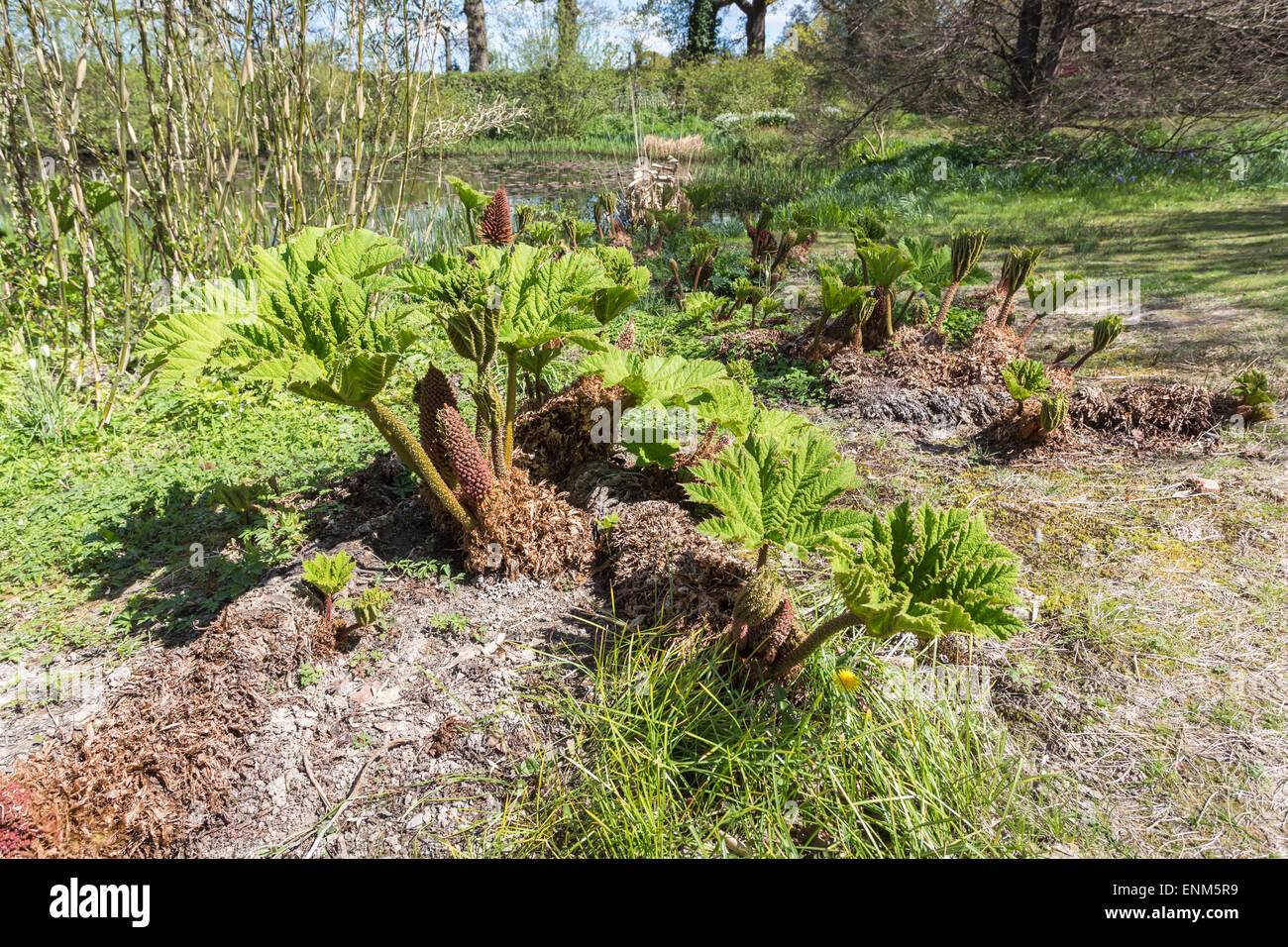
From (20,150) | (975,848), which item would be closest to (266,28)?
(20,150)

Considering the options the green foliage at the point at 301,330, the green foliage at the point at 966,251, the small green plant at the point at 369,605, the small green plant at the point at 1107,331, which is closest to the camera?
the green foliage at the point at 301,330

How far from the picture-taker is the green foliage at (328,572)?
1.93m

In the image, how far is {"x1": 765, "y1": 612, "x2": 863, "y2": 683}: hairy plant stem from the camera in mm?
1505

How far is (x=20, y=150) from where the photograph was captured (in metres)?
3.72

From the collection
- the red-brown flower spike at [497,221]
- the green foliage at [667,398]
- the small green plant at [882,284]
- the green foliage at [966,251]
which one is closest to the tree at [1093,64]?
the green foliage at [966,251]

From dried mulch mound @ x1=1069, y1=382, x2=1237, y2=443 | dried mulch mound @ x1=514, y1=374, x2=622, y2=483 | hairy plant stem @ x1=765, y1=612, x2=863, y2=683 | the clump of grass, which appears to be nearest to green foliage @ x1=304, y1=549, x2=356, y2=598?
the clump of grass

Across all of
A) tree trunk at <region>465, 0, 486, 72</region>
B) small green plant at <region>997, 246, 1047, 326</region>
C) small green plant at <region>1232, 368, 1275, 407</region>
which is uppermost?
tree trunk at <region>465, 0, 486, 72</region>

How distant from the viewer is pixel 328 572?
1.96 metres

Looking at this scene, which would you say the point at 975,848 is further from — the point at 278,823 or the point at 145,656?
the point at 145,656

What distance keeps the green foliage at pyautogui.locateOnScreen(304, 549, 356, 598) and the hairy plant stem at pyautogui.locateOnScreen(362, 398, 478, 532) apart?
0.35 meters

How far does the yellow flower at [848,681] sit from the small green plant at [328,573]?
1489 mm

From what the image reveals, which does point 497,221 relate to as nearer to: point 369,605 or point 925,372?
point 369,605

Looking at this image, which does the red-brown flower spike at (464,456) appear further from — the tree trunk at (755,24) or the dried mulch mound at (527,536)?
the tree trunk at (755,24)

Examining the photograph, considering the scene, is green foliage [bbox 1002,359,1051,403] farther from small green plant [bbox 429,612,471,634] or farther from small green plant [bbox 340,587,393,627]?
small green plant [bbox 340,587,393,627]
